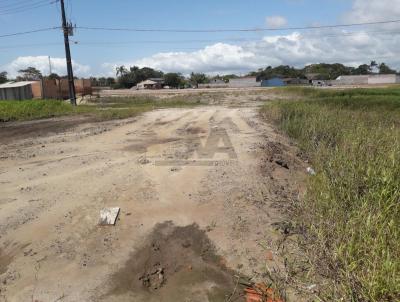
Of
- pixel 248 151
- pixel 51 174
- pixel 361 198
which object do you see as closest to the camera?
pixel 361 198

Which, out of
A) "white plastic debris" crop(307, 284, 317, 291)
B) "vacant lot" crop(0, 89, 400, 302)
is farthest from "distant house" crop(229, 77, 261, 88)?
"white plastic debris" crop(307, 284, 317, 291)

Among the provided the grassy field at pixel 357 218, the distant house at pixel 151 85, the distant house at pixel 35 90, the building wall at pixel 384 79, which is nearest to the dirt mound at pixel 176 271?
the grassy field at pixel 357 218

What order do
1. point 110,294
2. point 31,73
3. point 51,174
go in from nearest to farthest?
point 110,294
point 51,174
point 31,73

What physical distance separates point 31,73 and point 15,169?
256 feet

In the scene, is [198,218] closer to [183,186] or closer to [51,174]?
[183,186]

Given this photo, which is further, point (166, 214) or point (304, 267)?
point (166, 214)

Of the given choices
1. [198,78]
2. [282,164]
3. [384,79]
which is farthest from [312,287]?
[198,78]

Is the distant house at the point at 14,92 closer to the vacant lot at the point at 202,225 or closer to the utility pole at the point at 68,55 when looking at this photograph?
the utility pole at the point at 68,55

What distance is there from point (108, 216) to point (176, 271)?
140cm

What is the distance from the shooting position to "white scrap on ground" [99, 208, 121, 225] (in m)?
5.36

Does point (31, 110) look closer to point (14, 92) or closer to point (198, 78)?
point (14, 92)

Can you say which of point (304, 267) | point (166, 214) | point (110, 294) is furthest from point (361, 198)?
point (110, 294)

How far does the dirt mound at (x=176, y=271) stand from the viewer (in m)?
4.15

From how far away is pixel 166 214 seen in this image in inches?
223
